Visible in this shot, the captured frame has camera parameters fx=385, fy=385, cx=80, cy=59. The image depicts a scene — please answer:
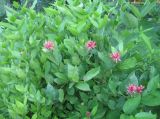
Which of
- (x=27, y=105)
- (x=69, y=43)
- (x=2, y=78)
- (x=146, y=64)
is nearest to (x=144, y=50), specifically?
(x=146, y=64)

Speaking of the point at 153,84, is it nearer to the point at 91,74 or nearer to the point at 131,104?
the point at 131,104

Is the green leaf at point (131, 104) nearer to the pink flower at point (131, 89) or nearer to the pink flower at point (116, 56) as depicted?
the pink flower at point (131, 89)

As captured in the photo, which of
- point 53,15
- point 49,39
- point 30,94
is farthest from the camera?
point 53,15

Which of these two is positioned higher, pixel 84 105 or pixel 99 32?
pixel 99 32

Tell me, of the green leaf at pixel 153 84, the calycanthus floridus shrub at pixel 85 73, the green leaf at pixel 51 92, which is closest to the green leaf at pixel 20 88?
the calycanthus floridus shrub at pixel 85 73

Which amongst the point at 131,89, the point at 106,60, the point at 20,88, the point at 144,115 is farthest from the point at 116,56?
the point at 20,88

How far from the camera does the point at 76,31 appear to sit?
5.88ft

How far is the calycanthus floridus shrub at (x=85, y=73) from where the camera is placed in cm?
166

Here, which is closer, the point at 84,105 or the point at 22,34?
the point at 84,105

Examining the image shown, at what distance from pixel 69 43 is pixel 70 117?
336mm

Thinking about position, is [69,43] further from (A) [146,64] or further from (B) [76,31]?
(A) [146,64]

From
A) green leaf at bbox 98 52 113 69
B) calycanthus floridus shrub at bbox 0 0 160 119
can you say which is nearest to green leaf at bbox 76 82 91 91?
calycanthus floridus shrub at bbox 0 0 160 119

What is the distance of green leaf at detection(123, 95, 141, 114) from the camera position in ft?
5.02

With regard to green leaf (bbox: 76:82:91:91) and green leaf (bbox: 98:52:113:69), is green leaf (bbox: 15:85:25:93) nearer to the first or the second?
green leaf (bbox: 76:82:91:91)
